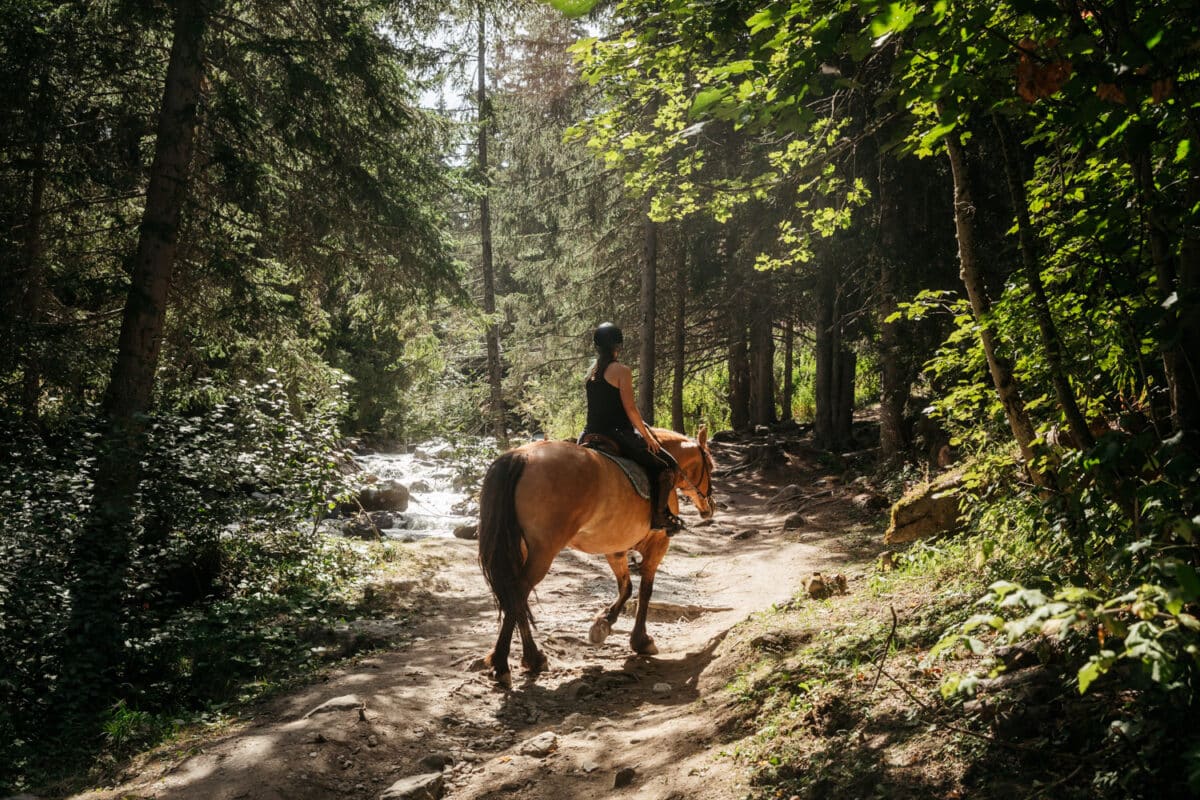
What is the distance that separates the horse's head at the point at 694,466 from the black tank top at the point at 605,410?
2.86ft

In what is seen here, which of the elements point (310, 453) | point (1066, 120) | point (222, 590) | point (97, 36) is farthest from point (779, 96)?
point (97, 36)

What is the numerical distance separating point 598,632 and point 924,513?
13.6 feet

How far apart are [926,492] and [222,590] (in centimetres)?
840

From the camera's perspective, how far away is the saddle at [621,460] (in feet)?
22.9

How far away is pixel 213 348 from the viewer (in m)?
10.3

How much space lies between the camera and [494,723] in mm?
5371

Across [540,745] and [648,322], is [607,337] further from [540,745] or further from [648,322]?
[648,322]

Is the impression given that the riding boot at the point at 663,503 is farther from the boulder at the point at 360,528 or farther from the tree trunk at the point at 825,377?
the tree trunk at the point at 825,377

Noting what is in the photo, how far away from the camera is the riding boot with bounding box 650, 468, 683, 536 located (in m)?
7.29

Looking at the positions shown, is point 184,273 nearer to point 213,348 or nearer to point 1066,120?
point 213,348

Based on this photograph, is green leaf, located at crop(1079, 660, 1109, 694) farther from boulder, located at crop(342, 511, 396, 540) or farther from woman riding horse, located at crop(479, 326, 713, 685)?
boulder, located at crop(342, 511, 396, 540)

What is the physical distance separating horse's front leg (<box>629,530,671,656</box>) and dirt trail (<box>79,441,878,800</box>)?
139mm

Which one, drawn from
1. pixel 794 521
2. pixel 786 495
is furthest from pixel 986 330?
pixel 786 495

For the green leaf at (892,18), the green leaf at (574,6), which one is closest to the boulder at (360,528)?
the green leaf at (574,6)
